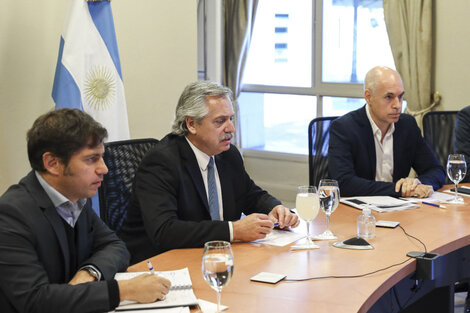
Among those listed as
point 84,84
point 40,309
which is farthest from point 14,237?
point 84,84

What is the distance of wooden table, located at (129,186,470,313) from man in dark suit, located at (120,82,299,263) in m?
0.10

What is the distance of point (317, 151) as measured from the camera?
350 centimetres

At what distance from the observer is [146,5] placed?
4.45m

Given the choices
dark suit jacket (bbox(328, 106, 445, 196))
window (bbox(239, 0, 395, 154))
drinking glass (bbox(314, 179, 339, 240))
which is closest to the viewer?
drinking glass (bbox(314, 179, 339, 240))

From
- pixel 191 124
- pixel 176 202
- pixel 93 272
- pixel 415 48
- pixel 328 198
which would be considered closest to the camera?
pixel 93 272

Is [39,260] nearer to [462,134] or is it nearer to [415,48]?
[462,134]

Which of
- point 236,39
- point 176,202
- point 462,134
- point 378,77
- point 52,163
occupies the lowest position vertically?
point 176,202

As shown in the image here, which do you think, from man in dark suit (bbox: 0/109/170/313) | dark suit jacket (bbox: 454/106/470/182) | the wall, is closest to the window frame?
the wall

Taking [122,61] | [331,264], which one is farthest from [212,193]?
[122,61]

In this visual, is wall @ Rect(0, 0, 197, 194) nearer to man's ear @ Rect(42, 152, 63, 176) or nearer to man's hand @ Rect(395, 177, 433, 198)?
man's ear @ Rect(42, 152, 63, 176)

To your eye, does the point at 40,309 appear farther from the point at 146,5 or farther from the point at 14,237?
the point at 146,5

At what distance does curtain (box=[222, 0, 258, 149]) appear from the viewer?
6156 mm

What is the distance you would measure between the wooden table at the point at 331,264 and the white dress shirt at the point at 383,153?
78 cm

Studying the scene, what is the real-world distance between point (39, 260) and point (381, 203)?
1649mm
